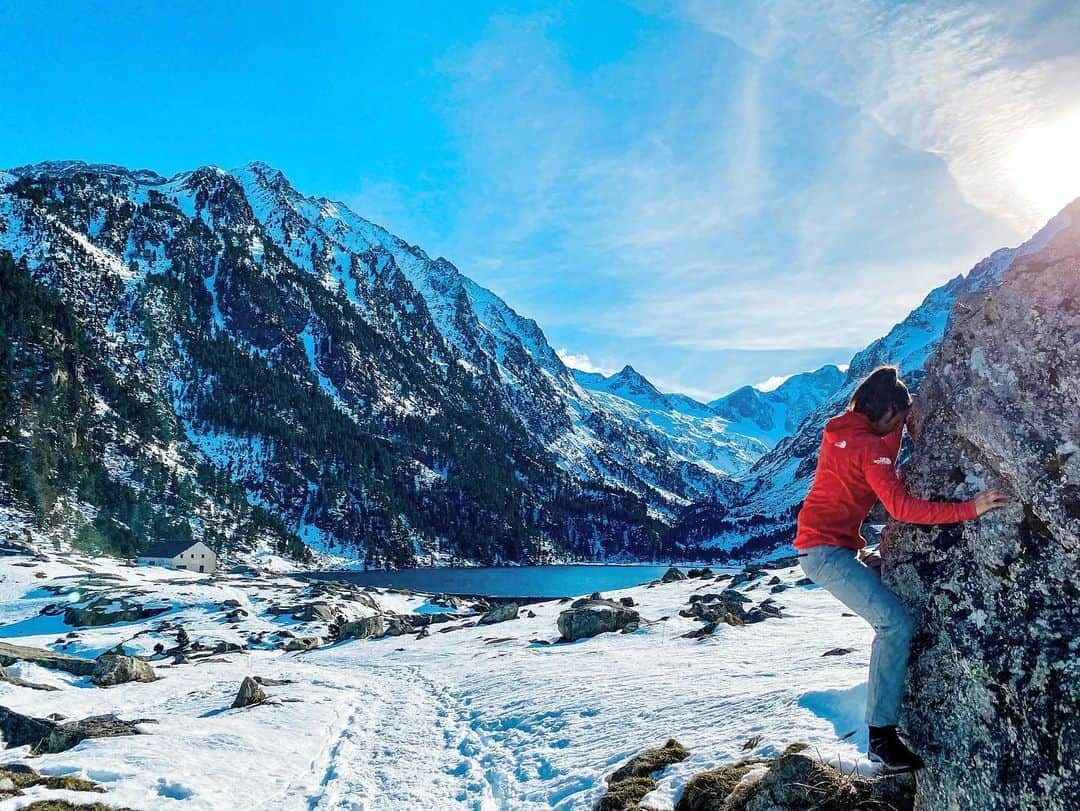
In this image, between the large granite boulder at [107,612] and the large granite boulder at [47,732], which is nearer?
the large granite boulder at [47,732]

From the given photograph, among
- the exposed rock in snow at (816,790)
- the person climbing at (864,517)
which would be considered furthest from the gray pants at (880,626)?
the exposed rock in snow at (816,790)

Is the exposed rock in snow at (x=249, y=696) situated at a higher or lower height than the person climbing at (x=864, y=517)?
lower

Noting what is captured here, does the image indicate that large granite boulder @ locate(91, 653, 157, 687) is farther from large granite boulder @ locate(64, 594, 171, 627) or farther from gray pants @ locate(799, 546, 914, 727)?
large granite boulder @ locate(64, 594, 171, 627)

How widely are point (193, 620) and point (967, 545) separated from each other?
236 ft

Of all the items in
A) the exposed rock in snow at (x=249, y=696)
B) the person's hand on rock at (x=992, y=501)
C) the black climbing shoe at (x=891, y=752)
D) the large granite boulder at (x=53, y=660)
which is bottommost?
the large granite boulder at (x=53, y=660)

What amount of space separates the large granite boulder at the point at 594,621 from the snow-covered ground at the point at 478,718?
3.69ft

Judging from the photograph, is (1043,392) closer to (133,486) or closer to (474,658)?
(474,658)

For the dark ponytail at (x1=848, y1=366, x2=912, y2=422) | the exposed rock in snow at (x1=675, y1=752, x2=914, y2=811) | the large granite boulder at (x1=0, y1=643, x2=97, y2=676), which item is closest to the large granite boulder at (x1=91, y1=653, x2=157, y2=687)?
the large granite boulder at (x1=0, y1=643, x2=97, y2=676)

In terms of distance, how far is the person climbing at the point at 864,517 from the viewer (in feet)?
20.3

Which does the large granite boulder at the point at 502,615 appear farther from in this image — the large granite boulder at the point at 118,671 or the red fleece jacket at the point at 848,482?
the red fleece jacket at the point at 848,482

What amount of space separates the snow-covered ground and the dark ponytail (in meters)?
4.33

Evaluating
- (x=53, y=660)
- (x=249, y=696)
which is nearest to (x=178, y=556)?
(x=53, y=660)

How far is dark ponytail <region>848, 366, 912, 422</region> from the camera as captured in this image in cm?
658

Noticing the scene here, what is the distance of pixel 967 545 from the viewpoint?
5922 millimetres
